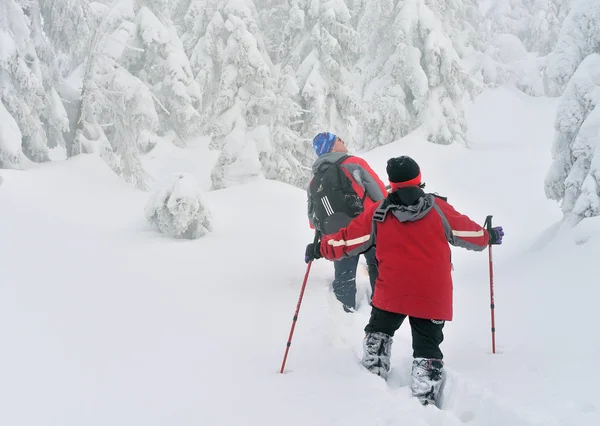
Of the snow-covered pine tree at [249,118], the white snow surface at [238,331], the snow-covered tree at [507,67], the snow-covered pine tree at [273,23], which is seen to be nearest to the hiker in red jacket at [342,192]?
the white snow surface at [238,331]

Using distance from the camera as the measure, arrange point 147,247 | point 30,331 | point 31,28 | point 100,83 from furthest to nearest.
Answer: point 100,83 → point 31,28 → point 147,247 → point 30,331

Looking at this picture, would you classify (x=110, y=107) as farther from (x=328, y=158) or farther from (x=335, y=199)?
(x=335, y=199)

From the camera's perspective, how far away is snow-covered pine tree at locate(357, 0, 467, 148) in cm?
1906

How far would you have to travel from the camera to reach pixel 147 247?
8688 millimetres

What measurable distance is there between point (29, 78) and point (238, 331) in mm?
9549

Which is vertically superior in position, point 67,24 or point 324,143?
point 67,24

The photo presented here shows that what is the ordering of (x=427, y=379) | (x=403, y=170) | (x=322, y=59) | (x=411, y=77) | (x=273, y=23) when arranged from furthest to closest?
1. (x=273, y=23)
2. (x=411, y=77)
3. (x=322, y=59)
4. (x=403, y=170)
5. (x=427, y=379)

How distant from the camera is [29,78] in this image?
11516 mm

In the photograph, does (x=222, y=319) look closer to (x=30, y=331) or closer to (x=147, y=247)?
(x=30, y=331)

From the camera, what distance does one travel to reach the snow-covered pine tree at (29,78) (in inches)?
446

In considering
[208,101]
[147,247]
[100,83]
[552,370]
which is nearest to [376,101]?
[208,101]

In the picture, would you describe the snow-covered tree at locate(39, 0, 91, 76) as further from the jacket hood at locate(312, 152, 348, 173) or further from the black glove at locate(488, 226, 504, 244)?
the black glove at locate(488, 226, 504, 244)

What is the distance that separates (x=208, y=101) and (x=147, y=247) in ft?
56.6

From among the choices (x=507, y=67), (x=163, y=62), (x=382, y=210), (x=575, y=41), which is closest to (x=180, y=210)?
(x=382, y=210)
